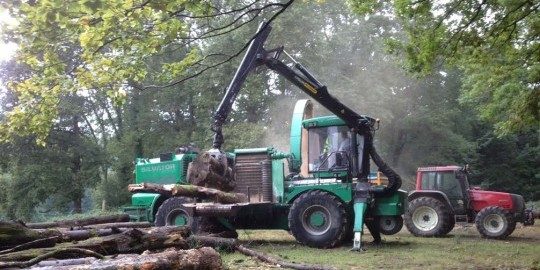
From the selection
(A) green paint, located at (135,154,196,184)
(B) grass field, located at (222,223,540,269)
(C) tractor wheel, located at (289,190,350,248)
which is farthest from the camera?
(A) green paint, located at (135,154,196,184)

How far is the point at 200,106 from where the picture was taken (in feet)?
110

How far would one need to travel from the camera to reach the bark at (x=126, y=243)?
260 inches

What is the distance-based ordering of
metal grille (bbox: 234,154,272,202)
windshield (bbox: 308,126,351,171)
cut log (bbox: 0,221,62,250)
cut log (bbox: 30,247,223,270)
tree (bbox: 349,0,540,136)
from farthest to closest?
metal grille (bbox: 234,154,272,202), windshield (bbox: 308,126,351,171), tree (bbox: 349,0,540,136), cut log (bbox: 0,221,62,250), cut log (bbox: 30,247,223,270)

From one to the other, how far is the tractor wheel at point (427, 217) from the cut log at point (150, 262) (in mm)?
8819

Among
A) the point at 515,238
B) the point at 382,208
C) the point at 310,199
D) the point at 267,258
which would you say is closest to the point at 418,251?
the point at 382,208

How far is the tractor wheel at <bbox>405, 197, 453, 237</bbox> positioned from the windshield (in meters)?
3.67

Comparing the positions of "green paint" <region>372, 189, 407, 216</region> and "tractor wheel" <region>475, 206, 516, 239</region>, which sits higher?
"green paint" <region>372, 189, 407, 216</region>

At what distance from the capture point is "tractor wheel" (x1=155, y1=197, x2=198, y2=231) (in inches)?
496

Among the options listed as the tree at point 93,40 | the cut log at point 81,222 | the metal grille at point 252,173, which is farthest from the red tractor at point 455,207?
the tree at point 93,40

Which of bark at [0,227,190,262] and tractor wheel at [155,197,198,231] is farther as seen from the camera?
tractor wheel at [155,197,198,231]

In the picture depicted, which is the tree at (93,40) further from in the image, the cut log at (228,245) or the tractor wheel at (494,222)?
the tractor wheel at (494,222)

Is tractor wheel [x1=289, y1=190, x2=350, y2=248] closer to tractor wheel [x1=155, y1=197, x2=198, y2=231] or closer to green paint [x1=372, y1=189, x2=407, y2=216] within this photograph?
green paint [x1=372, y1=189, x2=407, y2=216]

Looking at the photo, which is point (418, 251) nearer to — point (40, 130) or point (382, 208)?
point (382, 208)

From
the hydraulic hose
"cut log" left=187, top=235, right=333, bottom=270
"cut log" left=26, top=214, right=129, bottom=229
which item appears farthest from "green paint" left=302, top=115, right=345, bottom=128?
"cut log" left=26, top=214, right=129, bottom=229
